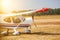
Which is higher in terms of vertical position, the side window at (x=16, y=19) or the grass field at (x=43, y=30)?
the side window at (x=16, y=19)

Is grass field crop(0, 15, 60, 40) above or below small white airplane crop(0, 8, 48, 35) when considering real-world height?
below

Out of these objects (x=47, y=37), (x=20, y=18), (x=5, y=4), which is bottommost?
(x=47, y=37)

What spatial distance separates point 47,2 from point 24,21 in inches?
8.2

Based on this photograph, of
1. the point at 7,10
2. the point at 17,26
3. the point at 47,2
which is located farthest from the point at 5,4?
the point at 47,2

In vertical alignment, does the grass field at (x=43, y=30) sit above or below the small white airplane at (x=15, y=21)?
below

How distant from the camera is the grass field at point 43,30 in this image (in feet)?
3.21

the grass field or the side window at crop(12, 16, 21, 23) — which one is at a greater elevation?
the side window at crop(12, 16, 21, 23)

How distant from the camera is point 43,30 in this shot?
1.14 metres

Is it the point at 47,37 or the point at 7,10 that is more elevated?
the point at 7,10

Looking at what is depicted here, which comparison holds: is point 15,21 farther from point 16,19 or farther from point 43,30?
point 43,30

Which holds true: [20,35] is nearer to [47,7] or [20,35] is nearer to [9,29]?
[9,29]

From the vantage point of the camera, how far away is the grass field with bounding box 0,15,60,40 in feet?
3.21

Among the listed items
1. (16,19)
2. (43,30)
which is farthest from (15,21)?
(43,30)

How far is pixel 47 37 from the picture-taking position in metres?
0.98
